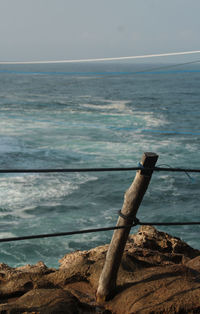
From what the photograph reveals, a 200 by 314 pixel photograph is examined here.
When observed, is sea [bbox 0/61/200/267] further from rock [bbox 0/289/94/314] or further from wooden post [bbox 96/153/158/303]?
rock [bbox 0/289/94/314]

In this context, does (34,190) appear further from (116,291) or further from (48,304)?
(48,304)

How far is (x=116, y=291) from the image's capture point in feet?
12.2

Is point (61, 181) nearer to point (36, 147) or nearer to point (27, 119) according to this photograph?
point (36, 147)

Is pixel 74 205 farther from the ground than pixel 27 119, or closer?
farther from the ground

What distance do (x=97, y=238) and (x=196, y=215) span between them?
3986 millimetres

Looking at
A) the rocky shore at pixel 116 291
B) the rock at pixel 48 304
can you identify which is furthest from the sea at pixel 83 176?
the rock at pixel 48 304

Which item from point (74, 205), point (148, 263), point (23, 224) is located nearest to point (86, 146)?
point (74, 205)

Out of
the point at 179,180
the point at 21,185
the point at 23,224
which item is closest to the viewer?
the point at 23,224

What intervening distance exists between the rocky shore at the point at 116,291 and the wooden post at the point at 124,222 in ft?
0.40

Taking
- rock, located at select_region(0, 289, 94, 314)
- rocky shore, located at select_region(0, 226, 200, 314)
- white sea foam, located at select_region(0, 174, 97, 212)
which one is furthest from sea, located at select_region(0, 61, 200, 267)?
rock, located at select_region(0, 289, 94, 314)

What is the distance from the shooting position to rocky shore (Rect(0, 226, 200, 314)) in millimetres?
3385

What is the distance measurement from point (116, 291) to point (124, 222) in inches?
28.9

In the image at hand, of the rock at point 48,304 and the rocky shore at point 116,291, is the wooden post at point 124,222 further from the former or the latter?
the rock at point 48,304

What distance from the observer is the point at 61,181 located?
1694cm
